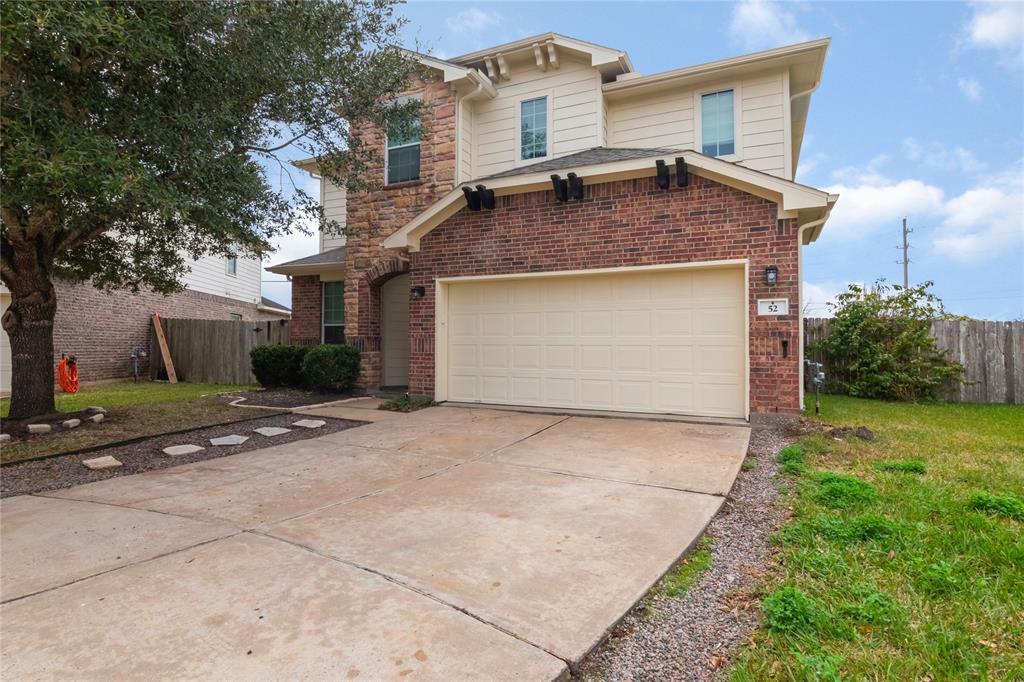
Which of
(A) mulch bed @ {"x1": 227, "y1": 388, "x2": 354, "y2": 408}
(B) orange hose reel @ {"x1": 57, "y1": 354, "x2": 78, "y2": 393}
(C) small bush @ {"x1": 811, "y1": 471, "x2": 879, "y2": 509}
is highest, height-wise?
(B) orange hose reel @ {"x1": 57, "y1": 354, "x2": 78, "y2": 393}

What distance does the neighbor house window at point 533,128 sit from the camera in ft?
34.2

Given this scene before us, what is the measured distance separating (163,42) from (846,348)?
11.8 meters

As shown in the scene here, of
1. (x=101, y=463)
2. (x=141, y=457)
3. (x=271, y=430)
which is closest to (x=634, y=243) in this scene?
(x=271, y=430)

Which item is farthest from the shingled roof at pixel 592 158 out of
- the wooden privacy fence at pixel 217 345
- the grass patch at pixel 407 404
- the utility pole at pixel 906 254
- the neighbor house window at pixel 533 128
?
the utility pole at pixel 906 254

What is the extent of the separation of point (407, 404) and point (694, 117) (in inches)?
297

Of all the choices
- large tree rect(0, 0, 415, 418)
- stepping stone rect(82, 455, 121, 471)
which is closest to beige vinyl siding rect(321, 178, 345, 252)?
large tree rect(0, 0, 415, 418)

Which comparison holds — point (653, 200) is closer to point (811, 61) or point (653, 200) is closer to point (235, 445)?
point (811, 61)

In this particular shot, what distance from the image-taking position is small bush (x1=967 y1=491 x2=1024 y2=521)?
3434 mm

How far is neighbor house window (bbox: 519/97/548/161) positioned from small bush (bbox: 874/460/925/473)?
7889 millimetres

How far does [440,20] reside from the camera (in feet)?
29.2

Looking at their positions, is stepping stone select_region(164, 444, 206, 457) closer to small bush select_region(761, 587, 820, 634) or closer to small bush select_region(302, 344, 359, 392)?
small bush select_region(302, 344, 359, 392)

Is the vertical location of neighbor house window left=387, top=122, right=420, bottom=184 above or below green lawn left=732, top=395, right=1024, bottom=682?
above

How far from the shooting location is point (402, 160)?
10898 millimetres

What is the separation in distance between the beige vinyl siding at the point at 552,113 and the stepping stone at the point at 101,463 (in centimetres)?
803
